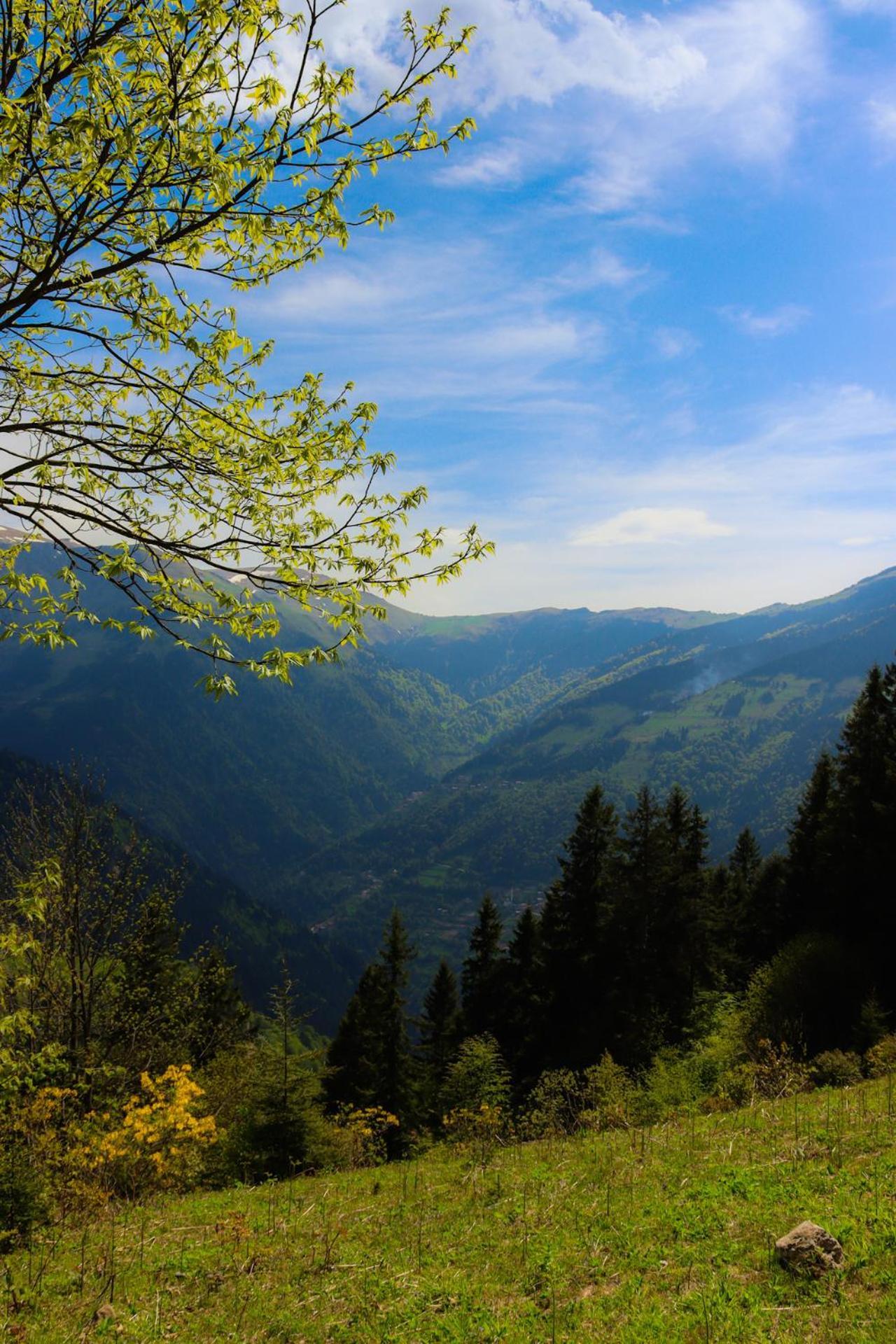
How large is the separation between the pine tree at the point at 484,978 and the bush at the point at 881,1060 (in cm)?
2915

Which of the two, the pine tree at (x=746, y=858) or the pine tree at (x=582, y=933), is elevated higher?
the pine tree at (x=582, y=933)

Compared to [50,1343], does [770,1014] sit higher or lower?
lower

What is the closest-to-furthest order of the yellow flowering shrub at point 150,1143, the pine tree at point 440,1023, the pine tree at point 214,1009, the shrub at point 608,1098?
the yellow flowering shrub at point 150,1143 → the shrub at point 608,1098 → the pine tree at point 214,1009 → the pine tree at point 440,1023

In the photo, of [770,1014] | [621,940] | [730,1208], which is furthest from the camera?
[621,940]

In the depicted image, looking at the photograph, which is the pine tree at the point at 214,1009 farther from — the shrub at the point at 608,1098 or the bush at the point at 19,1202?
the shrub at the point at 608,1098

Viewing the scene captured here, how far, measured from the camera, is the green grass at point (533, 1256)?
6.19 m

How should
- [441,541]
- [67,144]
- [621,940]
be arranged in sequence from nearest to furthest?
[67,144] < [441,541] < [621,940]

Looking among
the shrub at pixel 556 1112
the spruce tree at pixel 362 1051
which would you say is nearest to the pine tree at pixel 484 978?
the spruce tree at pixel 362 1051

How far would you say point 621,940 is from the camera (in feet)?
116

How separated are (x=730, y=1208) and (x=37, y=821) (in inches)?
667

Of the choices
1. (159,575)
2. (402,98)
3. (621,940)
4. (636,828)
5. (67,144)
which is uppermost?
(402,98)

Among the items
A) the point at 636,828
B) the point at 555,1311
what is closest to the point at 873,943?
the point at 636,828

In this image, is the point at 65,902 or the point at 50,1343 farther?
the point at 65,902

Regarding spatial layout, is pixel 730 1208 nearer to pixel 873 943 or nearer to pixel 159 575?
pixel 159 575
